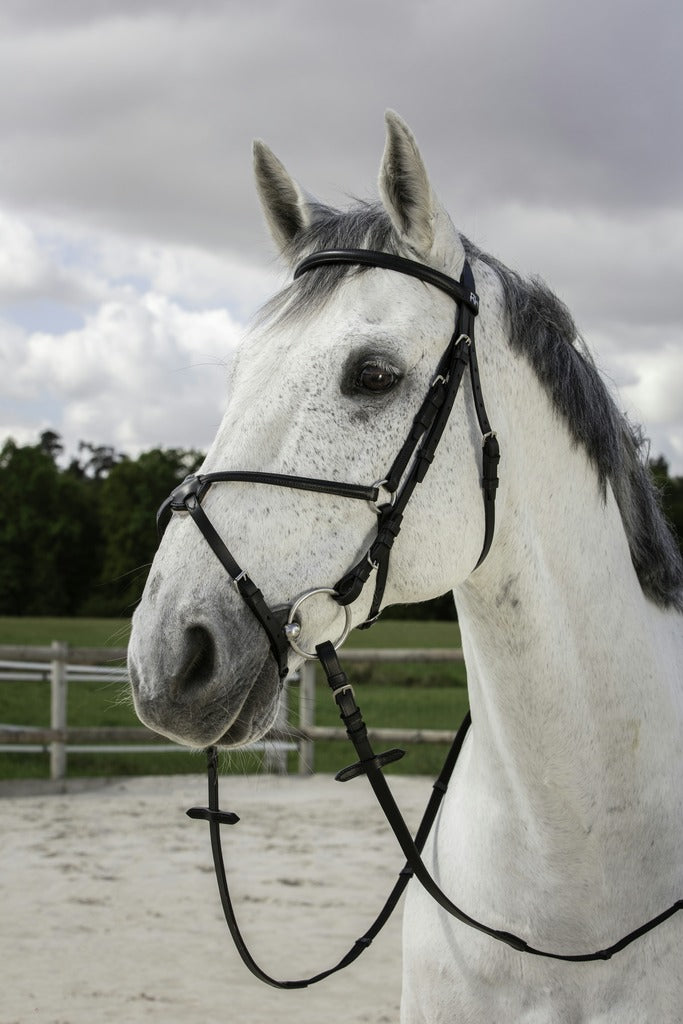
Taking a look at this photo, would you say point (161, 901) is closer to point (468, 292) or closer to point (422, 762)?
point (468, 292)

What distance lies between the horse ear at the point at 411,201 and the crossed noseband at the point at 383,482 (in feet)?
0.18

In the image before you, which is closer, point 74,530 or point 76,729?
point 76,729

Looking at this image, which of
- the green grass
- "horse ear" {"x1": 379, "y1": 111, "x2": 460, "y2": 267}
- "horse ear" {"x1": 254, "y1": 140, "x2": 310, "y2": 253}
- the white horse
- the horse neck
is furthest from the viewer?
the green grass

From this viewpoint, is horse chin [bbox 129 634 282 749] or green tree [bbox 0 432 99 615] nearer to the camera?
horse chin [bbox 129 634 282 749]

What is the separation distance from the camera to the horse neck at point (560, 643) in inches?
78.5

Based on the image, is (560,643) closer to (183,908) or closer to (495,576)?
(495,576)

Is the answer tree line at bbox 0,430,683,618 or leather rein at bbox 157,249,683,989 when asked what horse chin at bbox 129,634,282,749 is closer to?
leather rein at bbox 157,249,683,989

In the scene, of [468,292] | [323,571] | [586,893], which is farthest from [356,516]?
[586,893]

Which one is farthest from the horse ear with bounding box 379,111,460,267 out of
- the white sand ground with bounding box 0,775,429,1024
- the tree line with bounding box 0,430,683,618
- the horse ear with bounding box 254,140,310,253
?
the tree line with bounding box 0,430,683,618

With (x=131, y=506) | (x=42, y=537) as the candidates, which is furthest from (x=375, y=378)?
(x=131, y=506)

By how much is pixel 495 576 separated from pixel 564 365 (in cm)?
50

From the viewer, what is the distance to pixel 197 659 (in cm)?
161

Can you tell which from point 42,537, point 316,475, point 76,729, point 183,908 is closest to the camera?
point 316,475

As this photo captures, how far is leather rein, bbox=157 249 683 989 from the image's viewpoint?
1.68 m
